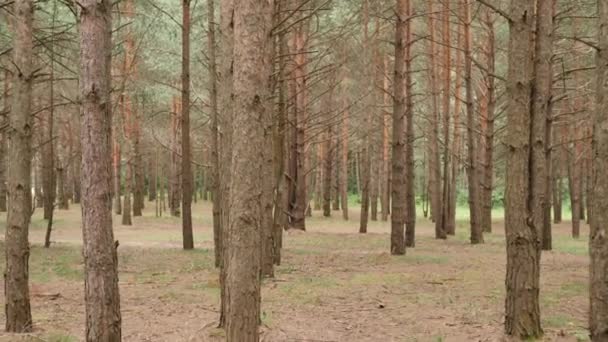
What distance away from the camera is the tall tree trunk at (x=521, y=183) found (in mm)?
6258

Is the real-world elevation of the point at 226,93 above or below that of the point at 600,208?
above

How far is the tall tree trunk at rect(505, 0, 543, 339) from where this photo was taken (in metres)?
6.26

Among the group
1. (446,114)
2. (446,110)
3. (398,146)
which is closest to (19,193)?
(398,146)

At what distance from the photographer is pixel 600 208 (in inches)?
201

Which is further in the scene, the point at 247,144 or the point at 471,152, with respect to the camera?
the point at 471,152

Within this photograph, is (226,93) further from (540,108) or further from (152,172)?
(152,172)

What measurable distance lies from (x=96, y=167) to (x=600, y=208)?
432 cm

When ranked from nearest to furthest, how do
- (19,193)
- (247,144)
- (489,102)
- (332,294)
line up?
(247,144) < (19,193) < (332,294) < (489,102)

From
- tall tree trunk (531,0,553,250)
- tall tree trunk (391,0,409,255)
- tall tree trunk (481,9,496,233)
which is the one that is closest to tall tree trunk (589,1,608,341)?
tall tree trunk (531,0,553,250)

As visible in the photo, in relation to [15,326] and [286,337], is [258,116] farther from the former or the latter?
[15,326]

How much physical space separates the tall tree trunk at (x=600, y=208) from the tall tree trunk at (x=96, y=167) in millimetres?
4206

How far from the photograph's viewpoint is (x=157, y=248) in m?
17.2

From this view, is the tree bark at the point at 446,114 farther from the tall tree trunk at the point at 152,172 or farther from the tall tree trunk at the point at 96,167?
the tall tree trunk at the point at 152,172

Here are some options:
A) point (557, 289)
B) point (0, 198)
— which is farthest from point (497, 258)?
point (0, 198)
